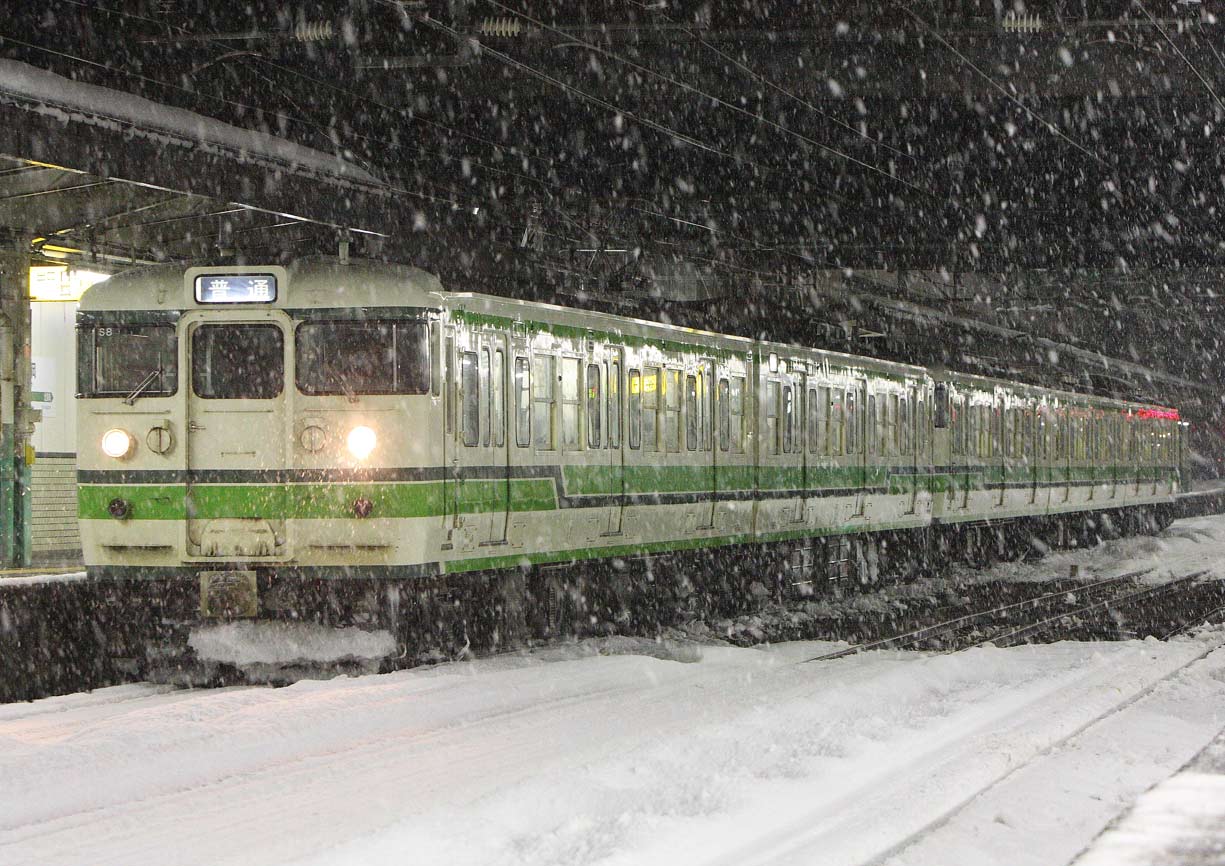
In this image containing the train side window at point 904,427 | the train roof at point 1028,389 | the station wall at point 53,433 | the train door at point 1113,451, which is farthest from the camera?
the train door at point 1113,451

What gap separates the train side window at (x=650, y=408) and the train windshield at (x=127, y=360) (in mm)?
4699

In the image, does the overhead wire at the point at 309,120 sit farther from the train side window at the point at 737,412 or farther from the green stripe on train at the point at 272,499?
the green stripe on train at the point at 272,499

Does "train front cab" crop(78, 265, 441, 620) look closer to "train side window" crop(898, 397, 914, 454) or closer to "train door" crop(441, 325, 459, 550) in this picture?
"train door" crop(441, 325, 459, 550)

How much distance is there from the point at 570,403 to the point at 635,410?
1.22 m

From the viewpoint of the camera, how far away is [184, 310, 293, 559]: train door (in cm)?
1127

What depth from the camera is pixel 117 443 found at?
37.5 feet

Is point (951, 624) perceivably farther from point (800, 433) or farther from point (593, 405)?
point (593, 405)

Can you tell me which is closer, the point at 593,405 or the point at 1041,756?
the point at 1041,756

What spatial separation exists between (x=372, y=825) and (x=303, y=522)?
16.2 feet

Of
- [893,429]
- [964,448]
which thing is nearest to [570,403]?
[893,429]

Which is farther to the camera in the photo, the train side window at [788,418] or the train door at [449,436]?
the train side window at [788,418]

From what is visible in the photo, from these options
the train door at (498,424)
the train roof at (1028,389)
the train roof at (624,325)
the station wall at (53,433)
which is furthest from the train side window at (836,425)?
the station wall at (53,433)

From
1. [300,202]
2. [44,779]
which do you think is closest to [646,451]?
[300,202]

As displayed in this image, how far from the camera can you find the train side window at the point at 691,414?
15.3m
